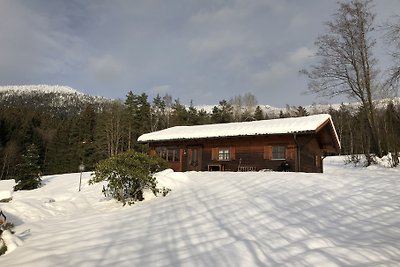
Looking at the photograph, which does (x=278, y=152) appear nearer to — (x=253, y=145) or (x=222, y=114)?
(x=253, y=145)

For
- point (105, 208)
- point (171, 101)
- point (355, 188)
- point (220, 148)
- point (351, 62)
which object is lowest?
point (105, 208)

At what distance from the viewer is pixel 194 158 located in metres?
23.6

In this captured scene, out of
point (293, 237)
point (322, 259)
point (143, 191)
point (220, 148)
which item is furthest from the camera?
point (220, 148)

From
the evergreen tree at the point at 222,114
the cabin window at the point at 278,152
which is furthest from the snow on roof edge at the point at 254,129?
the evergreen tree at the point at 222,114

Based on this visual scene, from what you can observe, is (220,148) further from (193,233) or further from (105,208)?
(193,233)

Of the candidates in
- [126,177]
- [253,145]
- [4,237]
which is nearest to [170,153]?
[253,145]

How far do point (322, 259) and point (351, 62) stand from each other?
22.0 meters

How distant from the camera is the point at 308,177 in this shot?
1373 centimetres

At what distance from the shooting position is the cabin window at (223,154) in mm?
22336

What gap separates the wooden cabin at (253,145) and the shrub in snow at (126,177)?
961 cm

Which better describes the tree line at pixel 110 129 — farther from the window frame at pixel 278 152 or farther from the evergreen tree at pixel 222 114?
the window frame at pixel 278 152

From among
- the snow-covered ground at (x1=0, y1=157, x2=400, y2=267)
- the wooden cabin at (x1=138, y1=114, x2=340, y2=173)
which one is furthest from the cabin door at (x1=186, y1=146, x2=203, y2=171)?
the snow-covered ground at (x1=0, y1=157, x2=400, y2=267)

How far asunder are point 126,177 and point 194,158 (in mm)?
11462

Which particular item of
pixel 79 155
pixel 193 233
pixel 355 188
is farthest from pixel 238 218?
pixel 79 155
